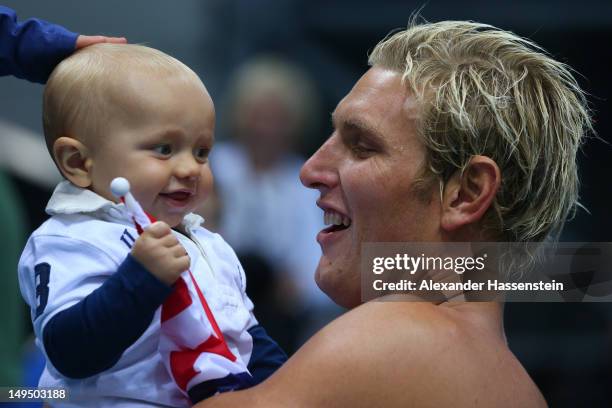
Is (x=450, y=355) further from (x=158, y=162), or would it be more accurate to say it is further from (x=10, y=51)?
(x=10, y=51)

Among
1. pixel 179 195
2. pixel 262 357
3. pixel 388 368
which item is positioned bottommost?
pixel 262 357

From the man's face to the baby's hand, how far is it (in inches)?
19.3

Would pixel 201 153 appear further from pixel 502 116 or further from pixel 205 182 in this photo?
pixel 502 116

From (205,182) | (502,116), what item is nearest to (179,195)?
(205,182)

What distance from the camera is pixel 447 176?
2.66m

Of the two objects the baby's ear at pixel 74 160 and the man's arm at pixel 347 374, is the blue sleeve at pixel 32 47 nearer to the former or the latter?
the baby's ear at pixel 74 160

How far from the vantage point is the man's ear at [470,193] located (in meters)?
2.64

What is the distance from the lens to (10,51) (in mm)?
2756

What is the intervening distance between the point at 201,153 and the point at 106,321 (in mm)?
542

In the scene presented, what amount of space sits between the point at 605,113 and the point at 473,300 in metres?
4.71

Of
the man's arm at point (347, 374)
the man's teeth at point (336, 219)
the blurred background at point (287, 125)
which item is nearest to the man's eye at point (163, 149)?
the man's teeth at point (336, 219)

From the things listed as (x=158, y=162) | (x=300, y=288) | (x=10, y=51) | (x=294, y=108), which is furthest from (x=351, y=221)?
(x=294, y=108)

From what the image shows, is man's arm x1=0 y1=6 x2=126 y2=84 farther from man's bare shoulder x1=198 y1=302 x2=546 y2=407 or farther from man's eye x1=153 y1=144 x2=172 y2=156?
man's bare shoulder x1=198 y1=302 x2=546 y2=407

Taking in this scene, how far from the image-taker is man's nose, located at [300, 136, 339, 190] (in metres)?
2.79
